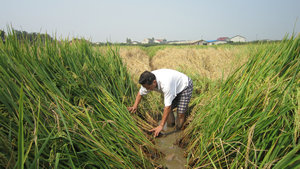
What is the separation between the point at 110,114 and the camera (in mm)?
2053

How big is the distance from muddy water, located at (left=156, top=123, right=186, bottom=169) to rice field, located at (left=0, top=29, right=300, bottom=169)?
0.20 meters

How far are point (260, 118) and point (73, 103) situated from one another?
196 cm

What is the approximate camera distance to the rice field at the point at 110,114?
103 centimetres

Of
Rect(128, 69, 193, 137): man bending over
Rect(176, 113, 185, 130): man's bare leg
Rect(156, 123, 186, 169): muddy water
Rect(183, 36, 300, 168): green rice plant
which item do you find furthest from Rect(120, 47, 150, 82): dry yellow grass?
Rect(183, 36, 300, 168): green rice plant

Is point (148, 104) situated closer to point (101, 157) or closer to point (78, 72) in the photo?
point (78, 72)

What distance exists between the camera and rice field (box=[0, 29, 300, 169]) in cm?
103

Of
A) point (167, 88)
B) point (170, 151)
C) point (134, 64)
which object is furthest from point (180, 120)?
point (134, 64)

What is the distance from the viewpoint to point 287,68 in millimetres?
1615

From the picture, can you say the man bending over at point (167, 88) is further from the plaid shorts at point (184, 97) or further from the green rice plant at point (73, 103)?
the green rice plant at point (73, 103)

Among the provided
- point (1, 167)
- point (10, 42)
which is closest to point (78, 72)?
point (10, 42)

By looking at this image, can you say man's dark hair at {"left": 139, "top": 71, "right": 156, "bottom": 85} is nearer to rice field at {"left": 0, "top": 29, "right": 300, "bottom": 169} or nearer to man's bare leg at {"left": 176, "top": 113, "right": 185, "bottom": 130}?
rice field at {"left": 0, "top": 29, "right": 300, "bottom": 169}

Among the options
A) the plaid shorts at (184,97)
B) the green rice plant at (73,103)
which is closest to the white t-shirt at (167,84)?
the plaid shorts at (184,97)

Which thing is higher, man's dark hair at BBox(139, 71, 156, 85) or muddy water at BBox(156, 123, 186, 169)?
man's dark hair at BBox(139, 71, 156, 85)

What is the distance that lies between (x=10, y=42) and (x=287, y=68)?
305 cm
